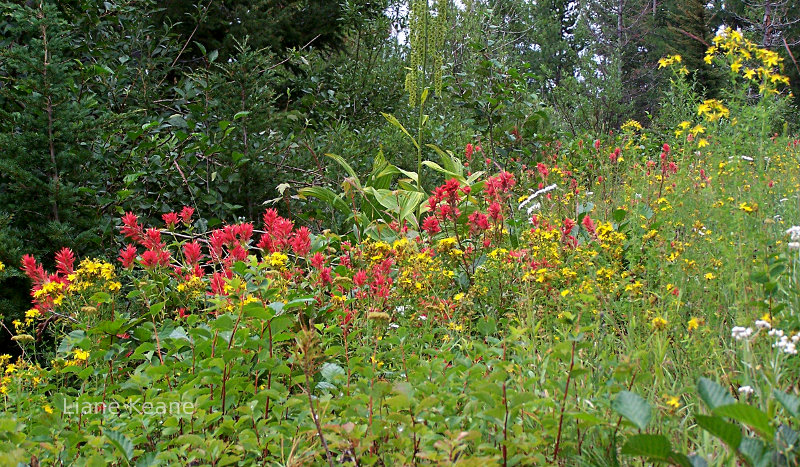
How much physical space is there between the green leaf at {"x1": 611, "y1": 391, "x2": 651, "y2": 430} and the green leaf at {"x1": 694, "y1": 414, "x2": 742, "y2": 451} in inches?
4.2

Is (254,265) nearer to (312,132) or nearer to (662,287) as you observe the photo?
(662,287)

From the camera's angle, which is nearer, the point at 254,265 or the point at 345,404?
the point at 345,404

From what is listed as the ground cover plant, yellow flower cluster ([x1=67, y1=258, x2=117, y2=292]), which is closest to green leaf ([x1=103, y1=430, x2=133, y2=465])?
the ground cover plant

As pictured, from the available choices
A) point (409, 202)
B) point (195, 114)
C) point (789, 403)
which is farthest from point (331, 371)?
point (195, 114)

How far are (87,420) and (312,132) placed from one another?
4.10 m

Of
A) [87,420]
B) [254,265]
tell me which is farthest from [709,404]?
[87,420]

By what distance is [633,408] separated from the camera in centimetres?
115

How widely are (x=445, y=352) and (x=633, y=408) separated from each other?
636mm

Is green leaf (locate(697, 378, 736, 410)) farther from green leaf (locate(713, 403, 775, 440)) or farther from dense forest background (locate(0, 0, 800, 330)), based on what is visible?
dense forest background (locate(0, 0, 800, 330))

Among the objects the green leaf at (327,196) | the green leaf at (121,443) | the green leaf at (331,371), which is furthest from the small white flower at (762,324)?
the green leaf at (327,196)

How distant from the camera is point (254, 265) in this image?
1.87 m

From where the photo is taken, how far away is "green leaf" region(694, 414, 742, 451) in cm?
102

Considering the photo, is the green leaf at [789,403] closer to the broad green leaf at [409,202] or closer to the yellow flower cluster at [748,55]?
the yellow flower cluster at [748,55]

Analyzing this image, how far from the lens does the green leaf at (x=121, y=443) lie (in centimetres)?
126
